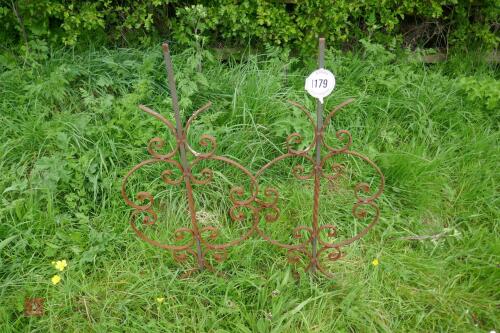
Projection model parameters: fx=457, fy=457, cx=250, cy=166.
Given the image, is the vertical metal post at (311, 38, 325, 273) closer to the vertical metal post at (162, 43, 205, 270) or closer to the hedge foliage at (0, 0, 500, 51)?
the vertical metal post at (162, 43, 205, 270)

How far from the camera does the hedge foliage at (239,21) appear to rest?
2988 mm

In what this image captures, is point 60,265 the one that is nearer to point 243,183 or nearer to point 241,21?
point 243,183

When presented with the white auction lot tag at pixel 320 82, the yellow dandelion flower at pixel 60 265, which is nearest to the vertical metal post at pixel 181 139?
the white auction lot tag at pixel 320 82

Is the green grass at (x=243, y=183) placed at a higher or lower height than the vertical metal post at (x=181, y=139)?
lower

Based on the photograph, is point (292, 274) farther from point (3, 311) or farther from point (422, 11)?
point (422, 11)

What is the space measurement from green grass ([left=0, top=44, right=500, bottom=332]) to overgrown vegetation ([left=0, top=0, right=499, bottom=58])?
6.9 inches

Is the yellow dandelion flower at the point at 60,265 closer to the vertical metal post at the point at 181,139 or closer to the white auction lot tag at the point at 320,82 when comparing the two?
the vertical metal post at the point at 181,139

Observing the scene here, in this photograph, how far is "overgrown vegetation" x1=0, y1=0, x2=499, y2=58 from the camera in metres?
2.99

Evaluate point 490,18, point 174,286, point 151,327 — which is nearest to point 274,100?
point 174,286

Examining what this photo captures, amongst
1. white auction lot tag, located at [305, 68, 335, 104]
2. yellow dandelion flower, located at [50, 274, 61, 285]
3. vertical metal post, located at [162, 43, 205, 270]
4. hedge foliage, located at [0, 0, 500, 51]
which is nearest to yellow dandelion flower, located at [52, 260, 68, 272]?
yellow dandelion flower, located at [50, 274, 61, 285]

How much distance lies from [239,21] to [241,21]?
2.8 inches

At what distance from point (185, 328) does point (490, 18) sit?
2.89 meters

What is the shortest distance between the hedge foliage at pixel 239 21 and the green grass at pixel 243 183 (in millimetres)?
172

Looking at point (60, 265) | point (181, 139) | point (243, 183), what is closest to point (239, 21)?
point (243, 183)
